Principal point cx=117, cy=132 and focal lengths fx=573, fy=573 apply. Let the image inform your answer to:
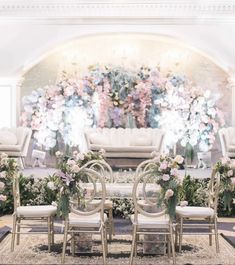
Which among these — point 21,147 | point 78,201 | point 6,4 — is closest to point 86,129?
point 21,147

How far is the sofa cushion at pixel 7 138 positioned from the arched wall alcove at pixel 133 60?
4.36 ft

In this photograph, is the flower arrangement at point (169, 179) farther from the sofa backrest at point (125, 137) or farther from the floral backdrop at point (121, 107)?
the floral backdrop at point (121, 107)

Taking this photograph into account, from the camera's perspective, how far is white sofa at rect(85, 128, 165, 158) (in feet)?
38.1

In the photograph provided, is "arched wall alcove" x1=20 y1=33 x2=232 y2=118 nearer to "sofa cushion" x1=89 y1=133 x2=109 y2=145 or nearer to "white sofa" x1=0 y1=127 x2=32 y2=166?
"white sofa" x1=0 y1=127 x2=32 y2=166

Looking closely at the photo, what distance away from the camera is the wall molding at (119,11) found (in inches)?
478

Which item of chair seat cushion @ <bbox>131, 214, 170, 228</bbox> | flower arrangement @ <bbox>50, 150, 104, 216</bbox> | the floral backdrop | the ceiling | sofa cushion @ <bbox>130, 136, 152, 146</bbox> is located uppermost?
the ceiling

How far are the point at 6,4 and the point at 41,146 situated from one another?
3154 mm

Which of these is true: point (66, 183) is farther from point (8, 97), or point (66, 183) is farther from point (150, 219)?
point (8, 97)

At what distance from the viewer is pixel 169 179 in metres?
5.94

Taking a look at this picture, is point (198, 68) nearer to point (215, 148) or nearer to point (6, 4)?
point (215, 148)

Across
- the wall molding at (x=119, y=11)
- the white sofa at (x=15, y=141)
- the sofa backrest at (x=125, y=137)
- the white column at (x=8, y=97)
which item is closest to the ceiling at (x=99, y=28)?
the wall molding at (x=119, y=11)

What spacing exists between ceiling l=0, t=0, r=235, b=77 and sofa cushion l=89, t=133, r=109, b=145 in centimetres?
219

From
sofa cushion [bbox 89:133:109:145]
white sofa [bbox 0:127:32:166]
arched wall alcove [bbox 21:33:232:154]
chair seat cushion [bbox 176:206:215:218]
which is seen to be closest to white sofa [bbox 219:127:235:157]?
arched wall alcove [bbox 21:33:232:154]

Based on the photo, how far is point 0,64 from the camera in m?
12.6
